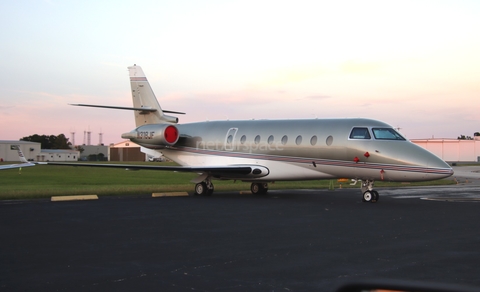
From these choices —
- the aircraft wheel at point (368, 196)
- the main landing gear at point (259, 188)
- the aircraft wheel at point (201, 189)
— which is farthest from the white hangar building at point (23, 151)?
the aircraft wheel at point (368, 196)

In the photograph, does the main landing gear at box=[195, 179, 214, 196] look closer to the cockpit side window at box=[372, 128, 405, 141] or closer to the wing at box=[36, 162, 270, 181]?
the wing at box=[36, 162, 270, 181]

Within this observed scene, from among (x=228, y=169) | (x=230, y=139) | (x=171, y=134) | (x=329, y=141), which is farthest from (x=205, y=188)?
→ (x=329, y=141)

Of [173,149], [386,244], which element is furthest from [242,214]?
[173,149]

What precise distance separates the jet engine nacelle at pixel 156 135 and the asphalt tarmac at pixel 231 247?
8572 mm

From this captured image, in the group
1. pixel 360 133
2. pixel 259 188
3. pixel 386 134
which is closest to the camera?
pixel 386 134

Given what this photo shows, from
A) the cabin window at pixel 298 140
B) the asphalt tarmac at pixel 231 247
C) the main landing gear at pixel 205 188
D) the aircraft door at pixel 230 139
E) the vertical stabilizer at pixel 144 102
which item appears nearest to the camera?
the asphalt tarmac at pixel 231 247

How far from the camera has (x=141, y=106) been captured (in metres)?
26.8

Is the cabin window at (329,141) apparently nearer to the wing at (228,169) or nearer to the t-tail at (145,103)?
the wing at (228,169)

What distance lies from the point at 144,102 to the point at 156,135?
2640mm

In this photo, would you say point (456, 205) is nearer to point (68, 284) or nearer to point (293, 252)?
point (293, 252)

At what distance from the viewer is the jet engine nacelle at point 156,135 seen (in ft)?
81.5

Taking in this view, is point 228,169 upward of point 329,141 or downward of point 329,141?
downward

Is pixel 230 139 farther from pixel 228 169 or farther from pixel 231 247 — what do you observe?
pixel 231 247

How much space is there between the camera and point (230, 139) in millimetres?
23625
